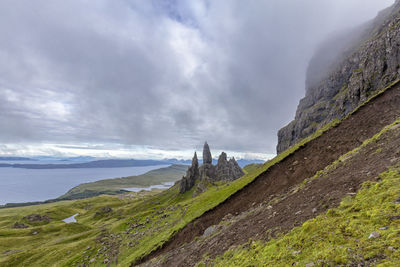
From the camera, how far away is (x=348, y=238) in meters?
9.09

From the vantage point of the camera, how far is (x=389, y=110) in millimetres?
26094

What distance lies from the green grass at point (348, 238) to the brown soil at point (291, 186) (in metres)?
1.71

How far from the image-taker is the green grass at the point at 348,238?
7598 mm

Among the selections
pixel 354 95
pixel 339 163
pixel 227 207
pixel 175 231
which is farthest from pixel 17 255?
pixel 354 95

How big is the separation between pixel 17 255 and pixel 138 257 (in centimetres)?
7242

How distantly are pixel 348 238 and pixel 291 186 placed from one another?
674 inches

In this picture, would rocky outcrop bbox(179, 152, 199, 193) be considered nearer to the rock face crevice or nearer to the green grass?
the rock face crevice

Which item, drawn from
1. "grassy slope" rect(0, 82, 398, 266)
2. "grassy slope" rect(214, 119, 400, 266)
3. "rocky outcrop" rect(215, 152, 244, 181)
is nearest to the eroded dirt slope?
"grassy slope" rect(214, 119, 400, 266)

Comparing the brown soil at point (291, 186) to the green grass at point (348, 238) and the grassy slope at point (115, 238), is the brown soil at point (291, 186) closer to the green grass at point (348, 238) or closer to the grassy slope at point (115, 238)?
the green grass at point (348, 238)

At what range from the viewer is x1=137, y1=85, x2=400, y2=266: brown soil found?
49.7 feet

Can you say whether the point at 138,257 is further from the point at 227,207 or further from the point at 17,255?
the point at 17,255

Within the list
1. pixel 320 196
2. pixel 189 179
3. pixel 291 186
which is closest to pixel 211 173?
pixel 189 179

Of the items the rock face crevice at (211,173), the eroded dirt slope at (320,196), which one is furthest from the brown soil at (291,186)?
the rock face crevice at (211,173)

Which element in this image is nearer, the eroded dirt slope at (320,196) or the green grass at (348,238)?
the green grass at (348,238)
